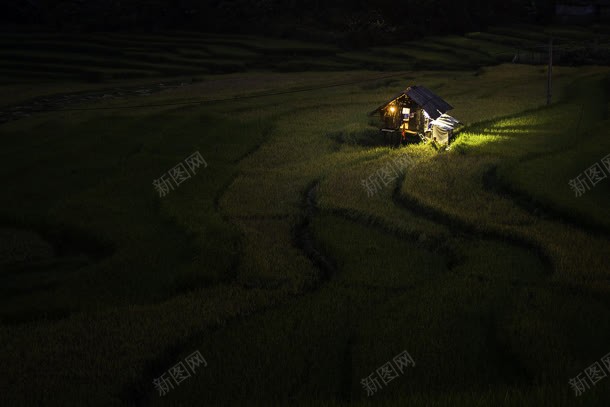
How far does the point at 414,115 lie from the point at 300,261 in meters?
9.48

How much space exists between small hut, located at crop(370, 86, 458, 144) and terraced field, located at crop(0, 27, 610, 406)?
712 mm

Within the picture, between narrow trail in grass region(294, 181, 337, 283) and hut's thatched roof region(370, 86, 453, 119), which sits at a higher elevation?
hut's thatched roof region(370, 86, 453, 119)

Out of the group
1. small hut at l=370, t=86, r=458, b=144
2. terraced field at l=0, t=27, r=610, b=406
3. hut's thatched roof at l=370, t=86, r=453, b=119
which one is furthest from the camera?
small hut at l=370, t=86, r=458, b=144

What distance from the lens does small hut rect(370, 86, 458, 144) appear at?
56.6ft

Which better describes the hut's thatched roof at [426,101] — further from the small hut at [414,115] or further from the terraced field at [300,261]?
the terraced field at [300,261]

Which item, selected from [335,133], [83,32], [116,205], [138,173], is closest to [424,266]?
[116,205]

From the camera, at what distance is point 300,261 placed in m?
9.28

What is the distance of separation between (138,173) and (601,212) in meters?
9.51

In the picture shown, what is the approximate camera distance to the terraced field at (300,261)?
606 cm

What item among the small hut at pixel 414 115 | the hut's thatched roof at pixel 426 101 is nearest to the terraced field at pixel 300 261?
the small hut at pixel 414 115

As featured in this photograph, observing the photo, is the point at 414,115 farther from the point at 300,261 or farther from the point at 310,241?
the point at 300,261

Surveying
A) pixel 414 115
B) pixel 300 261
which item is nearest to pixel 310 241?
pixel 300 261

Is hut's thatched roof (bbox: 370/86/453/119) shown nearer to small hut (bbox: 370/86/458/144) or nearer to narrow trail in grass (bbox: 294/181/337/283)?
small hut (bbox: 370/86/458/144)

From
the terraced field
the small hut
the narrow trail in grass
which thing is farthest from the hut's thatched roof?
the narrow trail in grass
